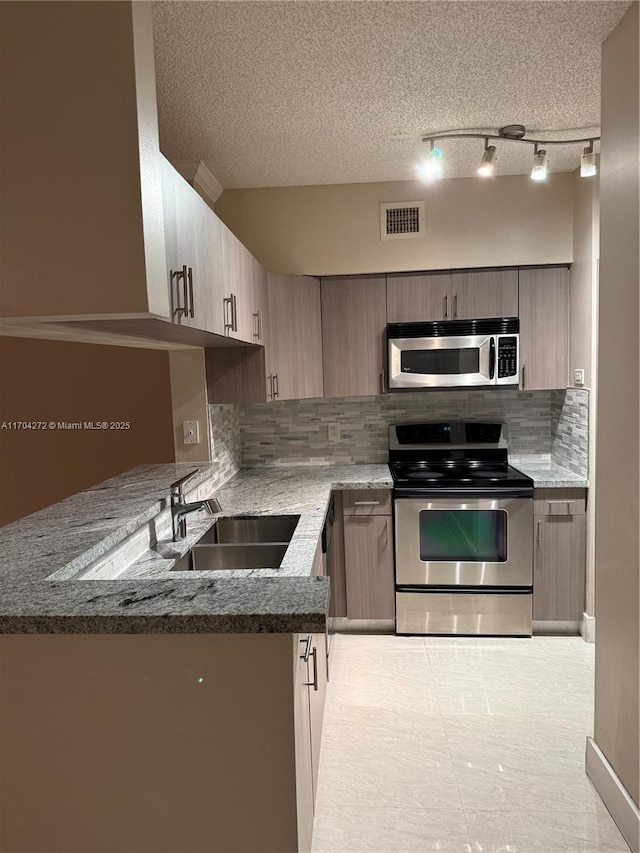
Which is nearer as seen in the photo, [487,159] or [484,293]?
[487,159]

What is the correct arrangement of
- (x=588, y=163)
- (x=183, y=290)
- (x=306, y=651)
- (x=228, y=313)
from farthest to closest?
(x=588, y=163)
(x=228, y=313)
(x=183, y=290)
(x=306, y=651)

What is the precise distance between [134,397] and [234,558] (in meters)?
1.87

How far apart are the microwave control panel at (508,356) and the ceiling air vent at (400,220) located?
32.2 inches

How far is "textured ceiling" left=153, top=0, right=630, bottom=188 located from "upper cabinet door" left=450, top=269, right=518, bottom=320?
0.65m

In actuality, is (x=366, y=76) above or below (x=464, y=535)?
above

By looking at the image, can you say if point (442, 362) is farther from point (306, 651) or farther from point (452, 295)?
point (306, 651)

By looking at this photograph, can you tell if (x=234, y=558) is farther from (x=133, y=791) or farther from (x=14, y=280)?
(x=14, y=280)

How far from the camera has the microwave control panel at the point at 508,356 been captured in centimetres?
347

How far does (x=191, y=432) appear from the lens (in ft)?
10.4

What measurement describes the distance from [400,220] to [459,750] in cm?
277

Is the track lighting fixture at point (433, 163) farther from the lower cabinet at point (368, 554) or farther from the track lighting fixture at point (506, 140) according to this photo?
the lower cabinet at point (368, 554)

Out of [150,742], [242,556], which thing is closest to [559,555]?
[242,556]

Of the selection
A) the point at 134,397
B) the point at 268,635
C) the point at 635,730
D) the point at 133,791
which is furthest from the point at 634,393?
the point at 134,397

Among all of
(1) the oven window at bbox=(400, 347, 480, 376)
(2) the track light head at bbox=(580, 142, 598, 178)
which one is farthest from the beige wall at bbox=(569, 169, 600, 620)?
(1) the oven window at bbox=(400, 347, 480, 376)
